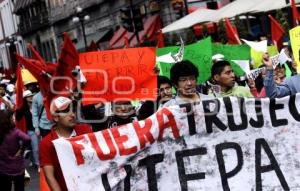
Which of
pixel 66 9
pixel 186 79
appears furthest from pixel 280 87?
pixel 66 9

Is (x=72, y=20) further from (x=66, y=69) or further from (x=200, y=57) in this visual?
(x=66, y=69)

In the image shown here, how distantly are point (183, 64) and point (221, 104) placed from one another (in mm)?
Result: 830

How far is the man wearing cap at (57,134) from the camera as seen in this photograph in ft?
17.7

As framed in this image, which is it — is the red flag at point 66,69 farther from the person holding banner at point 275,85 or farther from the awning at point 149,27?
the awning at point 149,27

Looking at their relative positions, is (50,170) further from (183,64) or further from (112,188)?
(183,64)

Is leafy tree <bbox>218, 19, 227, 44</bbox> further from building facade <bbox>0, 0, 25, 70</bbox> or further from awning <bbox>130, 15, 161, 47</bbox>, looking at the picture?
building facade <bbox>0, 0, 25, 70</bbox>

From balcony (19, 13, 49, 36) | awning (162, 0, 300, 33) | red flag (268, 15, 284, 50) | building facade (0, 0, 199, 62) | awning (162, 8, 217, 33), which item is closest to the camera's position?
red flag (268, 15, 284, 50)

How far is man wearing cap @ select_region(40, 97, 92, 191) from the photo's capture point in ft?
17.7

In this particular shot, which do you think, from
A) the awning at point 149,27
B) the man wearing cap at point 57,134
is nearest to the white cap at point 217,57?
the man wearing cap at point 57,134

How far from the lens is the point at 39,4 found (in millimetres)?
65062

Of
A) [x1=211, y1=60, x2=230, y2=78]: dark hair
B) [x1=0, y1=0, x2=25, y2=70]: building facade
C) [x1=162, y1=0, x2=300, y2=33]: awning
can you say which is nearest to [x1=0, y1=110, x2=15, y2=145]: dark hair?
[x1=211, y1=60, x2=230, y2=78]: dark hair

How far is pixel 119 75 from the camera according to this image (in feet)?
27.5

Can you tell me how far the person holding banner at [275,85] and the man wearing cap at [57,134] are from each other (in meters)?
1.68

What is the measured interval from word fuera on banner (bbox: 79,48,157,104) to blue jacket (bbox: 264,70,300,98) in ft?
5.52
